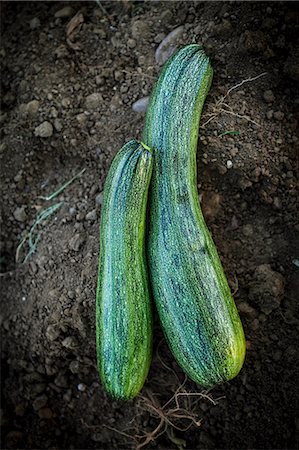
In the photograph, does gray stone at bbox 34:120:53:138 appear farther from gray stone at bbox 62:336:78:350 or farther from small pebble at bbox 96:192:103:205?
gray stone at bbox 62:336:78:350

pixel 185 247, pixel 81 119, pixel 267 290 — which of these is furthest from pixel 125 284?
pixel 81 119

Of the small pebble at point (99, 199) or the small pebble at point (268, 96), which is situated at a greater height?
the small pebble at point (268, 96)

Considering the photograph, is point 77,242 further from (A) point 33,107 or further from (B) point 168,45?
(B) point 168,45

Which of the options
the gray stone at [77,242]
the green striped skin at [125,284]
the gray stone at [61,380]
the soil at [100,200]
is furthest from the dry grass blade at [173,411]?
the gray stone at [77,242]

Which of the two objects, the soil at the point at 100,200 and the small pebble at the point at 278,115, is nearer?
the soil at the point at 100,200

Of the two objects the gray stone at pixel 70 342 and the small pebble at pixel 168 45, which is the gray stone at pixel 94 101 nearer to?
the small pebble at pixel 168 45

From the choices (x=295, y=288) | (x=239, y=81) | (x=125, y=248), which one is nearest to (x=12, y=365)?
(x=125, y=248)

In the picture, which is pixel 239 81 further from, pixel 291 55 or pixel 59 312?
pixel 59 312

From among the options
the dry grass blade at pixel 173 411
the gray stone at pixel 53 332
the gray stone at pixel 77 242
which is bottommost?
the dry grass blade at pixel 173 411
